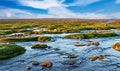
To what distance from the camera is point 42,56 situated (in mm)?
40406

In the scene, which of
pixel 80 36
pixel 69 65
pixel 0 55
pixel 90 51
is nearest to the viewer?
pixel 69 65

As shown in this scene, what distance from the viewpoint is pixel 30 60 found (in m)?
37.2

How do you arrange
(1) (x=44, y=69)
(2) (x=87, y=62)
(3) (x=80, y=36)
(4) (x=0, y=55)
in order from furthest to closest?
(3) (x=80, y=36) → (4) (x=0, y=55) → (2) (x=87, y=62) → (1) (x=44, y=69)

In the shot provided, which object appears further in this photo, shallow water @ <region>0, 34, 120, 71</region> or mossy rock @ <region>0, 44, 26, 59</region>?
mossy rock @ <region>0, 44, 26, 59</region>

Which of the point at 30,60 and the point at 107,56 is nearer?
the point at 30,60

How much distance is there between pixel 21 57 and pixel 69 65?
383 inches

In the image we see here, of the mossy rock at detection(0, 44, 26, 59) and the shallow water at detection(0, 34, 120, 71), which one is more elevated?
the mossy rock at detection(0, 44, 26, 59)

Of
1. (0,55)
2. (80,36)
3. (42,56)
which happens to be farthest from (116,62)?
(80,36)

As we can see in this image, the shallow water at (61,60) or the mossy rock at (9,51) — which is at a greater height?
the mossy rock at (9,51)

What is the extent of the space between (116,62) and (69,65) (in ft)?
24.5

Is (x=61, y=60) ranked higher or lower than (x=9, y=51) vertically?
lower

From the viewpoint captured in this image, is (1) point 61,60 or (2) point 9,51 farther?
(2) point 9,51

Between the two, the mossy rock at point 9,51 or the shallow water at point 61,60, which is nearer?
the shallow water at point 61,60

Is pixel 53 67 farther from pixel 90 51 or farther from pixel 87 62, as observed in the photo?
pixel 90 51
